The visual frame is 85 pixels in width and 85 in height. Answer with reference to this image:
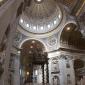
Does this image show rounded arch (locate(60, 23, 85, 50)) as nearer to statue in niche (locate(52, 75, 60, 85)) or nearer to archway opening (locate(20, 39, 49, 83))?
archway opening (locate(20, 39, 49, 83))

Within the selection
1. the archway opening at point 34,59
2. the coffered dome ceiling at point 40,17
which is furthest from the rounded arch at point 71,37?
the archway opening at point 34,59

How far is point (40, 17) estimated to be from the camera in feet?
88.2

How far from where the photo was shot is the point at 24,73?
30.9 meters

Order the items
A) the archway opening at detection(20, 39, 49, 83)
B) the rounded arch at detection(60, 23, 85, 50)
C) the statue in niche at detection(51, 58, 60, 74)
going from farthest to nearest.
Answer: the statue in niche at detection(51, 58, 60, 74) → the rounded arch at detection(60, 23, 85, 50) → the archway opening at detection(20, 39, 49, 83)

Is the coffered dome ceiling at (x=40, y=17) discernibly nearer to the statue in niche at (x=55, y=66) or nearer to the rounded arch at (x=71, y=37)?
the rounded arch at (x=71, y=37)

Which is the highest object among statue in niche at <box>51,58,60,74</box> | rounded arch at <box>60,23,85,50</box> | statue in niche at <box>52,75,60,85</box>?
rounded arch at <box>60,23,85,50</box>

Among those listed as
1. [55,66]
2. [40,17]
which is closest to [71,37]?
[55,66]

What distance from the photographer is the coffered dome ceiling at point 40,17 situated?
24969mm

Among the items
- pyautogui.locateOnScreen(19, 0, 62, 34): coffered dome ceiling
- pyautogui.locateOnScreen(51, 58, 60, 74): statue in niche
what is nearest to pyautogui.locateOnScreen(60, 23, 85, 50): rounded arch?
pyautogui.locateOnScreen(19, 0, 62, 34): coffered dome ceiling

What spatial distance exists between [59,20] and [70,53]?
4466 mm

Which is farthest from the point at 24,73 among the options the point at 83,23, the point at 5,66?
the point at 5,66

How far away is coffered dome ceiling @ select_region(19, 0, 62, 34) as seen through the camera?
24969 mm

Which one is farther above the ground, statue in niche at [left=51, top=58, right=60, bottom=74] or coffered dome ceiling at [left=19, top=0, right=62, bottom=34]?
coffered dome ceiling at [left=19, top=0, right=62, bottom=34]

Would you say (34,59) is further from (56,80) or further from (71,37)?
(71,37)
